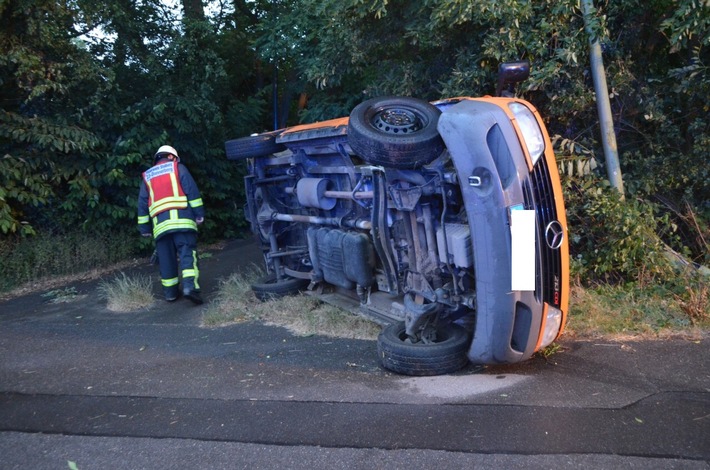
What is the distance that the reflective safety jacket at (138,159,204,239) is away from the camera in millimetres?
7609

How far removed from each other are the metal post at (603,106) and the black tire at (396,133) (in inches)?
88.3

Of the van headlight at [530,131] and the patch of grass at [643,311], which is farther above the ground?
the van headlight at [530,131]

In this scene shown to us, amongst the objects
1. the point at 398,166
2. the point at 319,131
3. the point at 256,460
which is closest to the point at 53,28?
the point at 319,131

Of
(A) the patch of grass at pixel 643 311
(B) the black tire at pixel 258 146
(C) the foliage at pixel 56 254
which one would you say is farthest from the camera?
(C) the foliage at pixel 56 254

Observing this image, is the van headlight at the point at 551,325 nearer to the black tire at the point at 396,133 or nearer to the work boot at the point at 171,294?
the black tire at the point at 396,133

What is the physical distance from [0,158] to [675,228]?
852 centimetres

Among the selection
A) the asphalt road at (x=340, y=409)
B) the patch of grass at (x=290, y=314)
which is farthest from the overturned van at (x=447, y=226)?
the asphalt road at (x=340, y=409)

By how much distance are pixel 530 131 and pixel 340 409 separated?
6.78 ft

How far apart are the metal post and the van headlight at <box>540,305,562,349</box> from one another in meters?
2.29

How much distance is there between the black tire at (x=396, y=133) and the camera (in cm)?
458

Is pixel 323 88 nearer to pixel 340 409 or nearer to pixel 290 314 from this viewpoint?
pixel 290 314

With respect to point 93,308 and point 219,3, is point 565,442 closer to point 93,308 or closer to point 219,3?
point 93,308

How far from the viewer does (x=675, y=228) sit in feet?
21.4

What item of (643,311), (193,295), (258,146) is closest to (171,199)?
(193,295)
